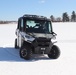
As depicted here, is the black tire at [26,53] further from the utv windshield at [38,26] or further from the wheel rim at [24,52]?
the utv windshield at [38,26]

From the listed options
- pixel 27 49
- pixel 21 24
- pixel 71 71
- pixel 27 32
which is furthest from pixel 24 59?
pixel 71 71

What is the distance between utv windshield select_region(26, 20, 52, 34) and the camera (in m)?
11.1

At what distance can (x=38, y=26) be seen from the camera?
444 inches

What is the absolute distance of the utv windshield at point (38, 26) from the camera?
11.1m

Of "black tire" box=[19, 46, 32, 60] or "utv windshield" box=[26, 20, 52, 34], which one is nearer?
"black tire" box=[19, 46, 32, 60]

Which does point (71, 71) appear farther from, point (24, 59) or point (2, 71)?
point (24, 59)

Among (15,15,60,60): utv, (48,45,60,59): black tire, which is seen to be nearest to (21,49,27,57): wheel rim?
(15,15,60,60): utv

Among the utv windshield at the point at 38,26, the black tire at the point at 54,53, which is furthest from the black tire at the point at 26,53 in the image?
the black tire at the point at 54,53

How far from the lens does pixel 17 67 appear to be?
851cm

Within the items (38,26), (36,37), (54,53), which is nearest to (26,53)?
(36,37)

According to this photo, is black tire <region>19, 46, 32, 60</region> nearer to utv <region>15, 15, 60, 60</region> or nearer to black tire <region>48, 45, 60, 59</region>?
Answer: utv <region>15, 15, 60, 60</region>

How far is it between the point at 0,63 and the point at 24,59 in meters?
1.37

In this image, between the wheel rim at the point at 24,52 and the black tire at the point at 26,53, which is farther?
the wheel rim at the point at 24,52

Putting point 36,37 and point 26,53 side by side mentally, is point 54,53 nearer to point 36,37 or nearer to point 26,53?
point 36,37
